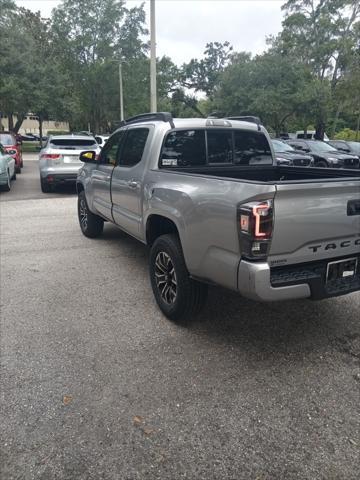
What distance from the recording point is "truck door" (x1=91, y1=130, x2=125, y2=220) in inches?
203

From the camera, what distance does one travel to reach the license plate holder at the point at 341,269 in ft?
9.58

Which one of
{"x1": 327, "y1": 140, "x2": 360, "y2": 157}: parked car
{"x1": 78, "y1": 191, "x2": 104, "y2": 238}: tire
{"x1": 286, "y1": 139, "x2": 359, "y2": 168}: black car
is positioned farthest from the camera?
{"x1": 327, "y1": 140, "x2": 360, "y2": 157}: parked car

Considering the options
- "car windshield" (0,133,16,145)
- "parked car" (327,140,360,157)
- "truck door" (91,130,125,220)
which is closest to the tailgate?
"truck door" (91,130,125,220)

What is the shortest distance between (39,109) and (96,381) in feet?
98.3

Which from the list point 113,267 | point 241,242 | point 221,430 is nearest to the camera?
point 221,430

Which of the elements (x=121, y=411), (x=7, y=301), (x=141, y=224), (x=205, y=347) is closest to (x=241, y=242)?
(x=205, y=347)

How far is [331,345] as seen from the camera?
10.7 ft

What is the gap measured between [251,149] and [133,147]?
1.40 m

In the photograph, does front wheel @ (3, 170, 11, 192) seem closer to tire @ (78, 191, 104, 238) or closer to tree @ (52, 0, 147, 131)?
tire @ (78, 191, 104, 238)

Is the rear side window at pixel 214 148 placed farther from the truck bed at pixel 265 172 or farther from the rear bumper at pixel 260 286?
the rear bumper at pixel 260 286

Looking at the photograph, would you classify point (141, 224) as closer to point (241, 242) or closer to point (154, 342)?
point (154, 342)

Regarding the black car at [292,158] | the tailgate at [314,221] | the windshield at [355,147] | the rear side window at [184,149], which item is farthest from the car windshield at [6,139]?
the windshield at [355,147]

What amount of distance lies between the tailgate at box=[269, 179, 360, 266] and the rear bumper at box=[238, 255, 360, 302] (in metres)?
0.08

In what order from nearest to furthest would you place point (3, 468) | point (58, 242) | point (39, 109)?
point (3, 468) < point (58, 242) < point (39, 109)
